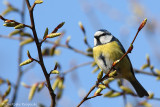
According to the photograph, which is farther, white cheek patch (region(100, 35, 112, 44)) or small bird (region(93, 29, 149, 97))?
white cheek patch (region(100, 35, 112, 44))

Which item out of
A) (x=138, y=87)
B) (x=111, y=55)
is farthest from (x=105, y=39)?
(x=138, y=87)

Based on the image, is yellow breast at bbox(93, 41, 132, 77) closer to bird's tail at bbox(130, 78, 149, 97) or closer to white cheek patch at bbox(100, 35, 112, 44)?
white cheek patch at bbox(100, 35, 112, 44)

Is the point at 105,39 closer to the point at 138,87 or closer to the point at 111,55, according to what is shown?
the point at 111,55

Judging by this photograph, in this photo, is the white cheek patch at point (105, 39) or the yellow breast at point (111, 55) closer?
the yellow breast at point (111, 55)

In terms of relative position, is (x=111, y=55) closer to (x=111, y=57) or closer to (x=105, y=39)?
(x=111, y=57)

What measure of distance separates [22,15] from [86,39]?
842 millimetres

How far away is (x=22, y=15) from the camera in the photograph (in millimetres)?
3188

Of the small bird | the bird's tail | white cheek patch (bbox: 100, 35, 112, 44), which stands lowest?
the bird's tail

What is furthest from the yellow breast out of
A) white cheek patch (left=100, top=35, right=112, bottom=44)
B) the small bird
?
white cheek patch (left=100, top=35, right=112, bottom=44)

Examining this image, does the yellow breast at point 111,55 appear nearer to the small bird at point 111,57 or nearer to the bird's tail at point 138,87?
the small bird at point 111,57

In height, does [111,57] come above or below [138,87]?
above

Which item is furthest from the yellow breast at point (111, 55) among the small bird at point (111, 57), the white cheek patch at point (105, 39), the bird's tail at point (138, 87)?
the bird's tail at point (138, 87)

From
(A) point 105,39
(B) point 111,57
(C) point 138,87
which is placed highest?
(A) point 105,39

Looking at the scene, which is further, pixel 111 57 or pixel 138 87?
pixel 138 87
